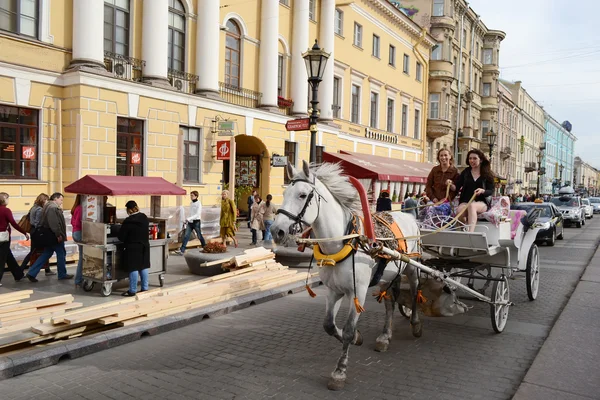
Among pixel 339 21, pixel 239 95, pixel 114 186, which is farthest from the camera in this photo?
pixel 339 21

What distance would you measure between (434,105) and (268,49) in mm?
21871

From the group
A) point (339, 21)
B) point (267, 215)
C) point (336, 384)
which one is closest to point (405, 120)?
point (339, 21)

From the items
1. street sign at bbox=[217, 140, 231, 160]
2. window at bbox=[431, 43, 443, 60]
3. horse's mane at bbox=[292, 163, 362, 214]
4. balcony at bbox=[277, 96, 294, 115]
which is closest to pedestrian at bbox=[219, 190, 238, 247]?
street sign at bbox=[217, 140, 231, 160]

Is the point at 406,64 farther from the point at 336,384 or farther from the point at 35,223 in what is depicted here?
the point at 336,384

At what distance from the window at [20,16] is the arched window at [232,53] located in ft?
23.8

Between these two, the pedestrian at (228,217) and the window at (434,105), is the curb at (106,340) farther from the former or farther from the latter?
the window at (434,105)

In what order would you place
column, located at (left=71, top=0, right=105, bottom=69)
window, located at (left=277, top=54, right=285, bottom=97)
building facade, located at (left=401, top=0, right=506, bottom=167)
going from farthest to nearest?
building facade, located at (left=401, top=0, right=506, bottom=167) < window, located at (left=277, top=54, right=285, bottom=97) < column, located at (left=71, top=0, right=105, bottom=69)

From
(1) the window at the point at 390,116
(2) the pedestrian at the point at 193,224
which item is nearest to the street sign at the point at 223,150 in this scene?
(2) the pedestrian at the point at 193,224

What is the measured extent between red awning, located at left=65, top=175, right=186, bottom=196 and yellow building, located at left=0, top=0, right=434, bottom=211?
13.6 ft

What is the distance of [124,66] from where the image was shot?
1528 centimetres

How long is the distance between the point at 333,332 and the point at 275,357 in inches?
38.0

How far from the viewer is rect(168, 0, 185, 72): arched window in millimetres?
16875

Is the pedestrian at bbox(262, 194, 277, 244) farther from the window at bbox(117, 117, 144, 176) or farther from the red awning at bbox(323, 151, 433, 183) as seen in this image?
the red awning at bbox(323, 151, 433, 183)

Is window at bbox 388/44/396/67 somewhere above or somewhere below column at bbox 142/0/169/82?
above
